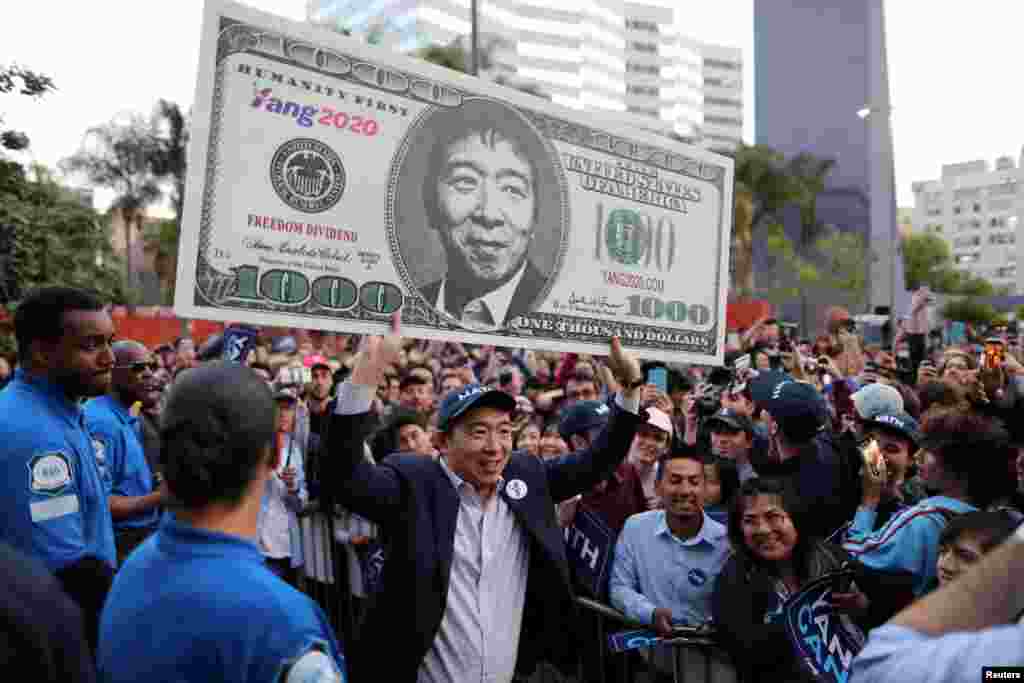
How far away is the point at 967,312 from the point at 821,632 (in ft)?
141

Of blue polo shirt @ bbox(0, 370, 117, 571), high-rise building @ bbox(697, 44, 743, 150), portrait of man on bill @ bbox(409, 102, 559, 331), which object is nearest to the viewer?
blue polo shirt @ bbox(0, 370, 117, 571)

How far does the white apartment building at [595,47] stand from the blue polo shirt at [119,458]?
316 ft

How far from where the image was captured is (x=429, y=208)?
3.56 meters

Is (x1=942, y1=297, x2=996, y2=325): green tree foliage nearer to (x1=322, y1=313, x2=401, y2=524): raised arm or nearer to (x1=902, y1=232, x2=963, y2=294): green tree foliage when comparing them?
(x1=902, y1=232, x2=963, y2=294): green tree foliage

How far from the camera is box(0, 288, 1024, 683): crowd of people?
5.39ft

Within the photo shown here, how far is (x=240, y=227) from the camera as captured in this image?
10.2ft

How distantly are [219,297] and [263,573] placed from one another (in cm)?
157

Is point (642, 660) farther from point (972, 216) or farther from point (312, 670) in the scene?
point (972, 216)

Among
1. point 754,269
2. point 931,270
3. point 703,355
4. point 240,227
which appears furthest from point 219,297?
point 931,270

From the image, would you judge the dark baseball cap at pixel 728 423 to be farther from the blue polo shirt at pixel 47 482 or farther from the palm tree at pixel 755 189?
the palm tree at pixel 755 189

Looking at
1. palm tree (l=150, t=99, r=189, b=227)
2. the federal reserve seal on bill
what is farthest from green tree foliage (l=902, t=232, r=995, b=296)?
the federal reserve seal on bill

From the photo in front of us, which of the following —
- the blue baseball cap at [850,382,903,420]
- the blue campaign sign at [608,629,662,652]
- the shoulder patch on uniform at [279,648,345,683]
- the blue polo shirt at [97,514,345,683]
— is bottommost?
the blue campaign sign at [608,629,662,652]

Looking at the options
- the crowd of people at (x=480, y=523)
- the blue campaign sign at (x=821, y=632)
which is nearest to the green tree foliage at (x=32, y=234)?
the crowd of people at (x=480, y=523)

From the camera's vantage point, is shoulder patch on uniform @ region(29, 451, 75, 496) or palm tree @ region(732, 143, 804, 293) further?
palm tree @ region(732, 143, 804, 293)
